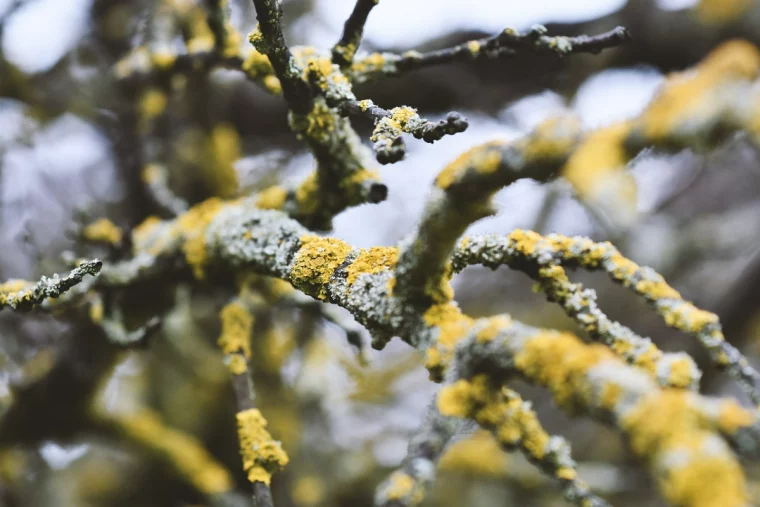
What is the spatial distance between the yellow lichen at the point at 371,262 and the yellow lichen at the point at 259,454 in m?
0.32

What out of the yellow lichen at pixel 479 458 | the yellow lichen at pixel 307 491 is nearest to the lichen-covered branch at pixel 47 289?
Result: the yellow lichen at pixel 307 491

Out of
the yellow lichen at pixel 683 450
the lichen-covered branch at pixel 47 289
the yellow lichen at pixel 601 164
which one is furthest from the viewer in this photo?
the lichen-covered branch at pixel 47 289

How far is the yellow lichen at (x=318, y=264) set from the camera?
0.96 metres

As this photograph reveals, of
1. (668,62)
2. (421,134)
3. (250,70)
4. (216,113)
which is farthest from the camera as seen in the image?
(216,113)

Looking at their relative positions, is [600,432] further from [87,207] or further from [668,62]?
[87,207]

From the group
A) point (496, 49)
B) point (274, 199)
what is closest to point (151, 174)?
point (274, 199)

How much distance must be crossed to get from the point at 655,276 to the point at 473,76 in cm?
140

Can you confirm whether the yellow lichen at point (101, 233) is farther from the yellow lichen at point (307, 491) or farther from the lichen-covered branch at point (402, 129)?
the yellow lichen at point (307, 491)

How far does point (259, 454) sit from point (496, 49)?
851 mm

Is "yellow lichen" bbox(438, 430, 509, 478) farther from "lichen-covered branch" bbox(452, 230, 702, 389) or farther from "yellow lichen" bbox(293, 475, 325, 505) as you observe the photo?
"lichen-covered branch" bbox(452, 230, 702, 389)

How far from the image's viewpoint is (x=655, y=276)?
0.79 meters

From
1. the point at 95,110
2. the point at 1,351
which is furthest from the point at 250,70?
the point at 1,351

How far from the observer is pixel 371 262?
896 mm

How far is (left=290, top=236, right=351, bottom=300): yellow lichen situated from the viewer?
3.15 ft
